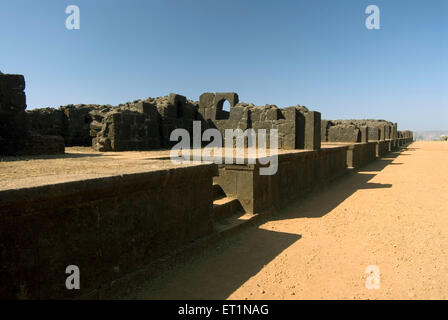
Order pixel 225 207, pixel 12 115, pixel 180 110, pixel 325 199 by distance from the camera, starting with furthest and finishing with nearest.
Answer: pixel 180 110 < pixel 325 199 < pixel 12 115 < pixel 225 207

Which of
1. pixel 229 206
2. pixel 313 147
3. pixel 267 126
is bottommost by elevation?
pixel 229 206

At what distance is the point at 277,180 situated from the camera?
6039 mm

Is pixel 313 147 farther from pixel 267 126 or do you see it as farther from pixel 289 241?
pixel 289 241

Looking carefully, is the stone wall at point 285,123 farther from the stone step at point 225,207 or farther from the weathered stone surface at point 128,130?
the stone step at point 225,207

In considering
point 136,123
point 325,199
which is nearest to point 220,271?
point 325,199

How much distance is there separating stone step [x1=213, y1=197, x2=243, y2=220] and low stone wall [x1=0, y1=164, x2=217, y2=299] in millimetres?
1110

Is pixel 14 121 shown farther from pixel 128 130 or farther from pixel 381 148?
pixel 381 148

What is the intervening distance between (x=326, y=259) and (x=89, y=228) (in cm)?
271

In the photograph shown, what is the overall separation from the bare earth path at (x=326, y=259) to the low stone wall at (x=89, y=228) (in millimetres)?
415

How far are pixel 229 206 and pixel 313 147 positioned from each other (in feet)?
14.3

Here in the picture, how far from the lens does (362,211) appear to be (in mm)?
5828
